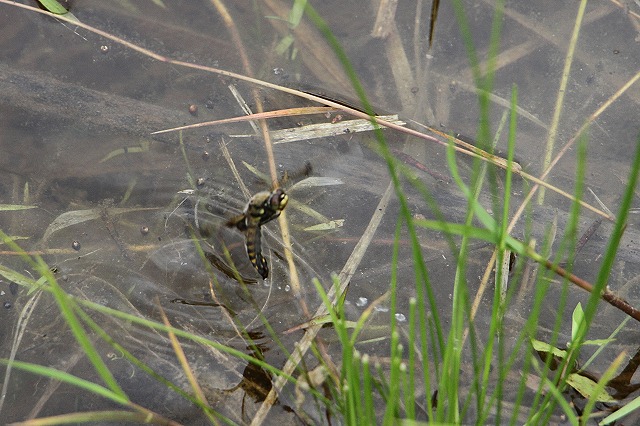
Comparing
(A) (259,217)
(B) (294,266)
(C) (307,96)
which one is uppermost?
(C) (307,96)

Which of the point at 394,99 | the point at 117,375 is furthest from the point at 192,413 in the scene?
the point at 394,99

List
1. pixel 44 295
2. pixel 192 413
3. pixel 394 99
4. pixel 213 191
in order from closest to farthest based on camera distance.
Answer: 1. pixel 192 413
2. pixel 44 295
3. pixel 213 191
4. pixel 394 99

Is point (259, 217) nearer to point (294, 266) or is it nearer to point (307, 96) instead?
point (294, 266)

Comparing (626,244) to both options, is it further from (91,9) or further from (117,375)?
(91,9)

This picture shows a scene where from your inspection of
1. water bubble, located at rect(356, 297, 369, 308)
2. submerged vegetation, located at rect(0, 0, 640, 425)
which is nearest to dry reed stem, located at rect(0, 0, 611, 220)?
submerged vegetation, located at rect(0, 0, 640, 425)

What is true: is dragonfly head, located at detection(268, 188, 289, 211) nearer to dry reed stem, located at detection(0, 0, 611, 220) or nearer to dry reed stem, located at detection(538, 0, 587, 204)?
dry reed stem, located at detection(0, 0, 611, 220)

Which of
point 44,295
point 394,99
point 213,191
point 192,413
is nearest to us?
point 192,413

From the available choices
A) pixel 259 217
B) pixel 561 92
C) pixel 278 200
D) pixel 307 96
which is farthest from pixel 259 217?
pixel 561 92

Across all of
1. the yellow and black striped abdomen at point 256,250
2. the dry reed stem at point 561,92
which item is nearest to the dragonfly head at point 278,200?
the yellow and black striped abdomen at point 256,250
